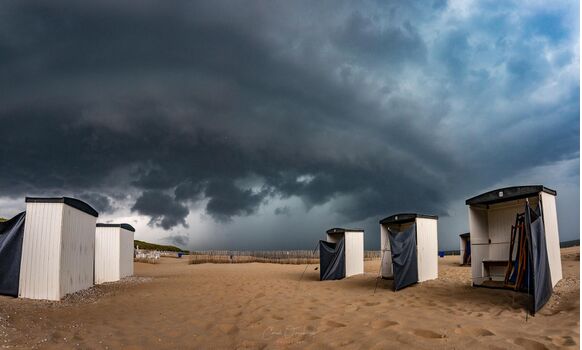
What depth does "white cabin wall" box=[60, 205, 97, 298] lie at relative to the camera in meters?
9.77

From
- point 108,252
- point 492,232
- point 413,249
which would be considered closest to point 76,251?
point 108,252

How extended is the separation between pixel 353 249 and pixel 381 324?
9436 mm

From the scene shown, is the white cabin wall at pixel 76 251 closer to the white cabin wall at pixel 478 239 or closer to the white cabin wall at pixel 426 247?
the white cabin wall at pixel 426 247

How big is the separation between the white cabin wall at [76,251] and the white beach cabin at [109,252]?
3.78 m

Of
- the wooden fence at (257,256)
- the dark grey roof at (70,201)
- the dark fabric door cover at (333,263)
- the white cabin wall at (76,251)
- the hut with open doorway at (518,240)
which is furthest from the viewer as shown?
the wooden fence at (257,256)

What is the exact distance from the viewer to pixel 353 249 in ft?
52.4

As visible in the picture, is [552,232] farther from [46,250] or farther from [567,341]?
[46,250]

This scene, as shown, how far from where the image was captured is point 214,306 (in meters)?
9.20

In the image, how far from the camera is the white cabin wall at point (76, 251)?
9773 millimetres

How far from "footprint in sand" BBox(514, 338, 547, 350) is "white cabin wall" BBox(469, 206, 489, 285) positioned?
5.78 metres

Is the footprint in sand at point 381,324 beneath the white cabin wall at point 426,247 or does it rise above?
beneath

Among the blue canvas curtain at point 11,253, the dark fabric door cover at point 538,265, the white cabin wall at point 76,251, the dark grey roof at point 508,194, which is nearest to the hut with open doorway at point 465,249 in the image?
the dark grey roof at point 508,194

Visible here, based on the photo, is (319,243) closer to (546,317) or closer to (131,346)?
(546,317)

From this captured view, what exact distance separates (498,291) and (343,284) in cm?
505
